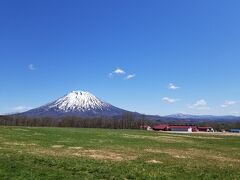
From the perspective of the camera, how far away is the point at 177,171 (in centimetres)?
2208

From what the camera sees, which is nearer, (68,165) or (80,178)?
(80,178)

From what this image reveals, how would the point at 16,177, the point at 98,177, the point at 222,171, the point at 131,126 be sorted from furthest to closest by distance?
the point at 131,126
the point at 222,171
the point at 98,177
the point at 16,177

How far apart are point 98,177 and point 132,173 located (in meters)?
2.40

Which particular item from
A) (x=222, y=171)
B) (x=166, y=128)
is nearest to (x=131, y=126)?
(x=166, y=128)

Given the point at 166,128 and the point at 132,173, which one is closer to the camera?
the point at 132,173

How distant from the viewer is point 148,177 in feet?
62.6

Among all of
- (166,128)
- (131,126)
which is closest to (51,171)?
(166,128)

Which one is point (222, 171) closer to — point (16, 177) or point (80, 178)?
point (80, 178)

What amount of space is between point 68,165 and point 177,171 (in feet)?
20.8

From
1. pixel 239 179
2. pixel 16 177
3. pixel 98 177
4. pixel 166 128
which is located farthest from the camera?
pixel 166 128

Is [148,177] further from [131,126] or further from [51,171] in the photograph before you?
[131,126]

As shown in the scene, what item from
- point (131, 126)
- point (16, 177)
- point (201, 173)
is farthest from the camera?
point (131, 126)

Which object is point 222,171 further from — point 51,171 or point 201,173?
point 51,171

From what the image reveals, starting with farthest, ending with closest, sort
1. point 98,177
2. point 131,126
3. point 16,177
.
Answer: point 131,126 < point 98,177 < point 16,177
